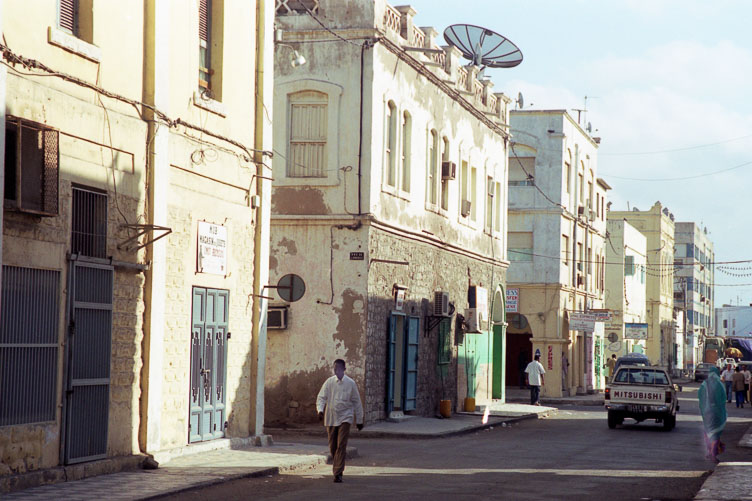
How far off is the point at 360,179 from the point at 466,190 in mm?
9371

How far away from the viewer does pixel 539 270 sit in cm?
4997

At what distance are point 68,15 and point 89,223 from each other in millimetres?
2720

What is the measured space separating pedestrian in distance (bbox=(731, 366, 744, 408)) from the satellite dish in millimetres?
16910

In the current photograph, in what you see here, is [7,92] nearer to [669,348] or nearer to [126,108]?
[126,108]

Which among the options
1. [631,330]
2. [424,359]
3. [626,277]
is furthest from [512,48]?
[626,277]

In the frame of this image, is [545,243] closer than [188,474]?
No

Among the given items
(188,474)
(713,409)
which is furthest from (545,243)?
(188,474)

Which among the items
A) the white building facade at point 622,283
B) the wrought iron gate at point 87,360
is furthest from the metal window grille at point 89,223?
the white building facade at point 622,283

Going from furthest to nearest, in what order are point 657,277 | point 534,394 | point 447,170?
point 657,277, point 534,394, point 447,170

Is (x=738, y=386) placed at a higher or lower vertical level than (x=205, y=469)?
lower

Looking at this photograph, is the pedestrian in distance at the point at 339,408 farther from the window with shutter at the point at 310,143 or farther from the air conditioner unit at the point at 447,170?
the air conditioner unit at the point at 447,170

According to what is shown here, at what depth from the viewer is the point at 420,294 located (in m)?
30.4

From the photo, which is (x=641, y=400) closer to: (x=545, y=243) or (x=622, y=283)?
(x=545, y=243)

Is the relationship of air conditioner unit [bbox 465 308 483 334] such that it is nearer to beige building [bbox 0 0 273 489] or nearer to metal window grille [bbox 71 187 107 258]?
beige building [bbox 0 0 273 489]
